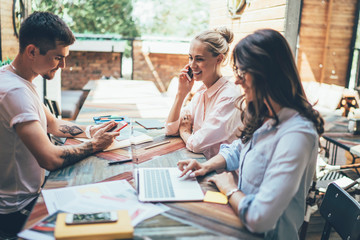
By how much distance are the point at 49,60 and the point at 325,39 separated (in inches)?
289

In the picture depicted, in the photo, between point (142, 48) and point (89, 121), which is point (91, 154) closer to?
point (89, 121)

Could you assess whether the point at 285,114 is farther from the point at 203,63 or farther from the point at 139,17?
the point at 139,17

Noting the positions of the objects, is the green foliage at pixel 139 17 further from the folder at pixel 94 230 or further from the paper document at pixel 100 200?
the folder at pixel 94 230

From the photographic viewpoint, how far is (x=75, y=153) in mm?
1661

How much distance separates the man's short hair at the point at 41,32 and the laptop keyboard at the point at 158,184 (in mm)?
835

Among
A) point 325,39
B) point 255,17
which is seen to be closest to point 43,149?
point 255,17

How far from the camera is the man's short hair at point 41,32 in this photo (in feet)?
5.45

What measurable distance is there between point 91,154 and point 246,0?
3.42m

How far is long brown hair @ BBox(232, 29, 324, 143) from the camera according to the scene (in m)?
1.16

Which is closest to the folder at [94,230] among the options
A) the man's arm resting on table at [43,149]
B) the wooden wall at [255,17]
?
the man's arm resting on table at [43,149]

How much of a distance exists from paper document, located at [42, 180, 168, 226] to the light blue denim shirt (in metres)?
0.35

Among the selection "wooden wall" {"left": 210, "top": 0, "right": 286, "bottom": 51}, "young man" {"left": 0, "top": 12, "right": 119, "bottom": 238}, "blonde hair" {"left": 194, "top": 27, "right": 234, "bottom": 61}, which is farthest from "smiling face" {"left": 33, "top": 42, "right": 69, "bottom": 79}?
"wooden wall" {"left": 210, "top": 0, "right": 286, "bottom": 51}

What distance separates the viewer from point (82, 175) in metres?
1.50

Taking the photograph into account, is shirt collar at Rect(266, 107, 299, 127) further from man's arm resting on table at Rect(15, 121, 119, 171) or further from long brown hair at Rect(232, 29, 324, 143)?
man's arm resting on table at Rect(15, 121, 119, 171)
